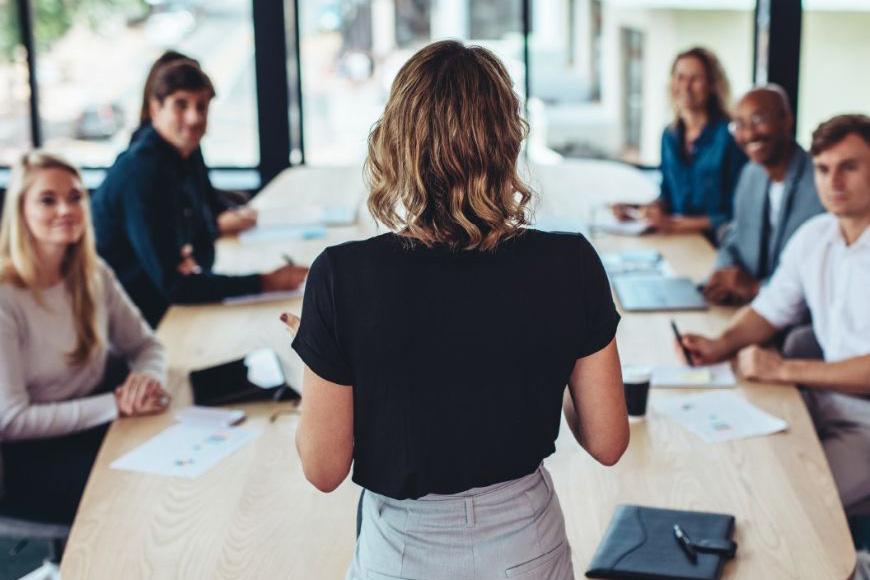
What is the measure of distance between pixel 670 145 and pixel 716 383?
216cm

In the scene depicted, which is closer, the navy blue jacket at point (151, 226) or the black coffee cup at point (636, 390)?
the black coffee cup at point (636, 390)

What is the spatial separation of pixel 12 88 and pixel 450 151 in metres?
5.69

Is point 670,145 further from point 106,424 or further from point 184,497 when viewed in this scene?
point 184,497

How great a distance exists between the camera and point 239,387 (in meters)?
2.50

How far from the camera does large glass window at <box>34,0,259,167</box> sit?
6344 mm

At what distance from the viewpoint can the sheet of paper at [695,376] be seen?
2.54 meters

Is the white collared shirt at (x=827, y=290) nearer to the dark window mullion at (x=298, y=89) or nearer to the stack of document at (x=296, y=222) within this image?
the stack of document at (x=296, y=222)

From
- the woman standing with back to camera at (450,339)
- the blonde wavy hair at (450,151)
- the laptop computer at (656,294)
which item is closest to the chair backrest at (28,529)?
the woman standing with back to camera at (450,339)

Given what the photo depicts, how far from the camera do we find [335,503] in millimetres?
2004

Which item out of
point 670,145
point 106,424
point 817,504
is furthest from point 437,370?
point 670,145

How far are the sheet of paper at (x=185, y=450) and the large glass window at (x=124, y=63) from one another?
424 cm

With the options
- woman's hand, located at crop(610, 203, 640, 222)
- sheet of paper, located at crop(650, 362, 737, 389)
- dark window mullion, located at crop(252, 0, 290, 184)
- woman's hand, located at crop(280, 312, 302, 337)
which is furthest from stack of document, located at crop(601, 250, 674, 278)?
dark window mullion, located at crop(252, 0, 290, 184)

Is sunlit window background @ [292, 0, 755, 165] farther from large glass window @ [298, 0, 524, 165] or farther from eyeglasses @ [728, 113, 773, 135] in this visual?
eyeglasses @ [728, 113, 773, 135]

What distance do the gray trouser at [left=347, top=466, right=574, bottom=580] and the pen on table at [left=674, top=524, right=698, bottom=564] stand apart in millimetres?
370
